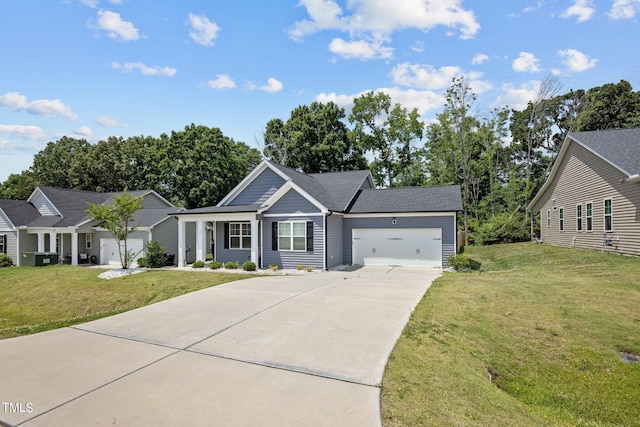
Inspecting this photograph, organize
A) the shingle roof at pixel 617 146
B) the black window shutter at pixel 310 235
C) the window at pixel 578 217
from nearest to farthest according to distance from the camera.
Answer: the shingle roof at pixel 617 146 → the black window shutter at pixel 310 235 → the window at pixel 578 217

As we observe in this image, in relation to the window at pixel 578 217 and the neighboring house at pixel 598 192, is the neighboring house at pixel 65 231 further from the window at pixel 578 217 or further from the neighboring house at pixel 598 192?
the window at pixel 578 217

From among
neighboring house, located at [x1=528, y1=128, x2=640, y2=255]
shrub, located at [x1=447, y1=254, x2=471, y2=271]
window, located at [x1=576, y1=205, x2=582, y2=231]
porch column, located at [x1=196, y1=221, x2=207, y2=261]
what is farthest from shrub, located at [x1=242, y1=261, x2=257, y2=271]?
window, located at [x1=576, y1=205, x2=582, y2=231]

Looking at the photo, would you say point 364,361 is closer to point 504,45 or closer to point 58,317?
point 58,317

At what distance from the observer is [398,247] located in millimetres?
17484

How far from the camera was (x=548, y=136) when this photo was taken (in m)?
39.1

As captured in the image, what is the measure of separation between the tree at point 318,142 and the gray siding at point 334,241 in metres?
20.4

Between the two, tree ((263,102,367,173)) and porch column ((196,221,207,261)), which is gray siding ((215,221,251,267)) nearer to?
porch column ((196,221,207,261))

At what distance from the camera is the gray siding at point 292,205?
54.3ft

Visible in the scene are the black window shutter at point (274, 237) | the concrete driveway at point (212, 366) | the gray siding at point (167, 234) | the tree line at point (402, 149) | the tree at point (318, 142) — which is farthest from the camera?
the tree at point (318, 142)

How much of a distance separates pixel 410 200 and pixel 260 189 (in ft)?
27.8

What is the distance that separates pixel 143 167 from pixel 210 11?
3615 cm

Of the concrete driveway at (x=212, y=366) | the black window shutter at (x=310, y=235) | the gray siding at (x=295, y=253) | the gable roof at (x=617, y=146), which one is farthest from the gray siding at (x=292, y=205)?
the gable roof at (x=617, y=146)

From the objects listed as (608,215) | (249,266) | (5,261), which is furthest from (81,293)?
(608,215)

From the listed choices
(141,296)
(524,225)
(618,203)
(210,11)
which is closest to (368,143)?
(524,225)
